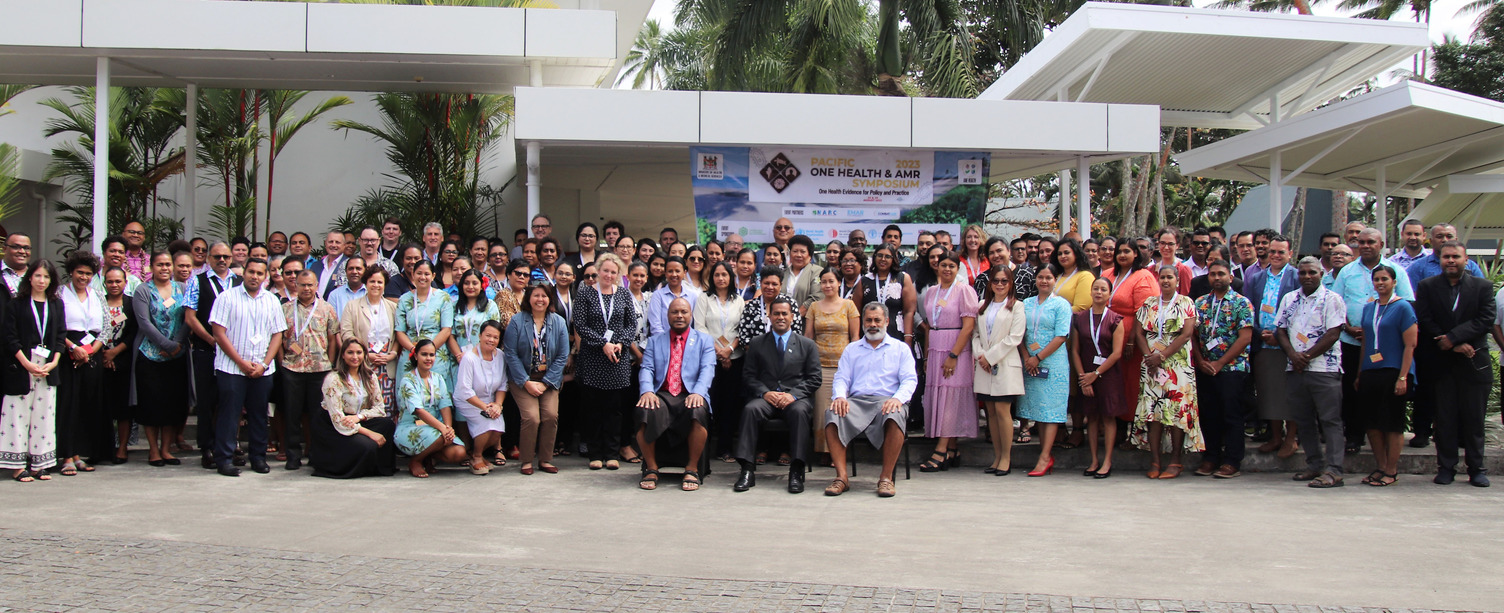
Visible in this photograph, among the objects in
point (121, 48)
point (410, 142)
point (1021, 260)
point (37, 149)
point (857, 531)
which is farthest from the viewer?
point (37, 149)

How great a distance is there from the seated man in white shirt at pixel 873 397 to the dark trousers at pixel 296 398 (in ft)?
12.4

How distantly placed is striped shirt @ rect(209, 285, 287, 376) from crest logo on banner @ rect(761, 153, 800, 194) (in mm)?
5075

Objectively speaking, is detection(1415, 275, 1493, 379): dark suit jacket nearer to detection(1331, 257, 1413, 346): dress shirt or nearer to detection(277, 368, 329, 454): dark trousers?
detection(1331, 257, 1413, 346): dress shirt

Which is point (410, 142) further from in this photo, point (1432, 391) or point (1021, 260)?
point (1432, 391)

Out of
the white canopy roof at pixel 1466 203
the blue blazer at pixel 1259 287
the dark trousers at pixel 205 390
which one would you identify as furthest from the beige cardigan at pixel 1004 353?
the white canopy roof at pixel 1466 203

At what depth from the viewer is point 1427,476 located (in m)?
8.02

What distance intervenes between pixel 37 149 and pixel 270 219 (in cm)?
347

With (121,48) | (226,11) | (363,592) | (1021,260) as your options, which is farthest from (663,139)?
(363,592)

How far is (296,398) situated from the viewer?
314 inches

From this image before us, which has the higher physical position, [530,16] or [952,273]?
[530,16]

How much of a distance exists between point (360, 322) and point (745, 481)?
3.11 meters

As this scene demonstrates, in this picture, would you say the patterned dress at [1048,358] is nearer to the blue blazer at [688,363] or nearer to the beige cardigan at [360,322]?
the blue blazer at [688,363]

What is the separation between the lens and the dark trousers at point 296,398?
7914 millimetres

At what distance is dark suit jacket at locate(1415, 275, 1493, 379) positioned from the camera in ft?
24.2
